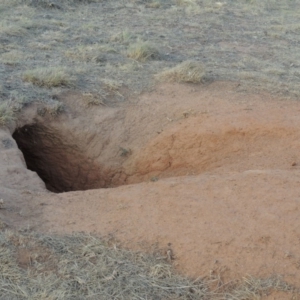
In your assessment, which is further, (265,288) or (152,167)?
(152,167)

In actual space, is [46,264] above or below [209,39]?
above

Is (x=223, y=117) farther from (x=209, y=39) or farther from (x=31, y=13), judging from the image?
(x=31, y=13)

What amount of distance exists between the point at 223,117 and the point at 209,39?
13.0ft

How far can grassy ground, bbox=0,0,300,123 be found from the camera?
765cm

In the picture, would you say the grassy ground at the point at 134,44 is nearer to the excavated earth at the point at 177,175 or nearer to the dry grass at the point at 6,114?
the dry grass at the point at 6,114

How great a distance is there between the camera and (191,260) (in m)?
3.91

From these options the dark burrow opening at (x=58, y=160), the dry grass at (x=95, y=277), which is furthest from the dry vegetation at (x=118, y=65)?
the dark burrow opening at (x=58, y=160)

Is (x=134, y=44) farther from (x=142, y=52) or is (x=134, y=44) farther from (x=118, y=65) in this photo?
(x=118, y=65)

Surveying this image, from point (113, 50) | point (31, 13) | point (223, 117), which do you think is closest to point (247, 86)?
point (223, 117)

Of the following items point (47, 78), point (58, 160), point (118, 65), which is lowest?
point (58, 160)

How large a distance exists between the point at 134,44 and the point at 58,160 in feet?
9.66

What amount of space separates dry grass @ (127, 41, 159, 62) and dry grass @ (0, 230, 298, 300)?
5.22m

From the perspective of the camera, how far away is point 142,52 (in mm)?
8797

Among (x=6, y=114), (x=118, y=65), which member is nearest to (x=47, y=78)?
(x=6, y=114)
